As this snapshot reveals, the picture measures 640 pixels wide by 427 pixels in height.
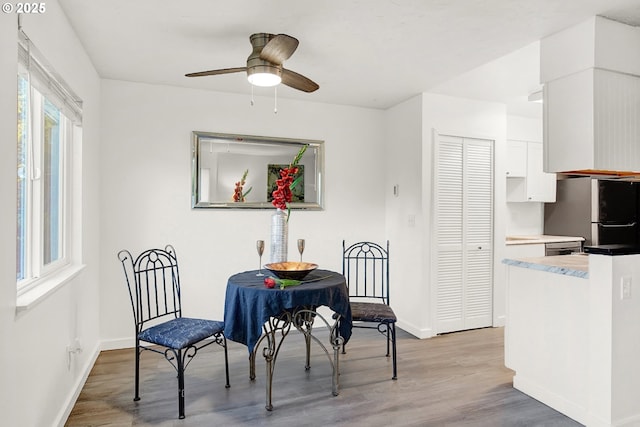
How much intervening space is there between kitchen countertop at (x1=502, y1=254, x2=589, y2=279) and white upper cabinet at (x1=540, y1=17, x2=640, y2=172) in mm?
626

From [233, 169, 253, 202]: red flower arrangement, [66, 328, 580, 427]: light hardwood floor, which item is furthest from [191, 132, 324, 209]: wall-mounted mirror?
[66, 328, 580, 427]: light hardwood floor

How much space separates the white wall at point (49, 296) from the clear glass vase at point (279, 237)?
53.1 inches

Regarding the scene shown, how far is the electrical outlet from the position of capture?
2.24 metres

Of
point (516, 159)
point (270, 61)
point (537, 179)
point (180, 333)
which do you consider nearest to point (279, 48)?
point (270, 61)

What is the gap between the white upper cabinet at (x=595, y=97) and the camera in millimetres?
2443

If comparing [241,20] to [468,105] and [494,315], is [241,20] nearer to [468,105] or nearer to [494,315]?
[468,105]

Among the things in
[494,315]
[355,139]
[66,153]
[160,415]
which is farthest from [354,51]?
[494,315]

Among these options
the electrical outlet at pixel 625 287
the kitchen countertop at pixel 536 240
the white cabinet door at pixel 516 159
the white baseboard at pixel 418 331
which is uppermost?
the white cabinet door at pixel 516 159

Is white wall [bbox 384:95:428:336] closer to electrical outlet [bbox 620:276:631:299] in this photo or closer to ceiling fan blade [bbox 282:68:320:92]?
ceiling fan blade [bbox 282:68:320:92]

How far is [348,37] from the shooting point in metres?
2.75

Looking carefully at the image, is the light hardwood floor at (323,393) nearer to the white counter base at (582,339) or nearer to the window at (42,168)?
the white counter base at (582,339)

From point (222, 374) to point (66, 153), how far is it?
1.96 meters

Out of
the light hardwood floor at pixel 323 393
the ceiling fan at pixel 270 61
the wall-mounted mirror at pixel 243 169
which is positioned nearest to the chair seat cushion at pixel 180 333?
the light hardwood floor at pixel 323 393

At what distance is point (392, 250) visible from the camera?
14.9 feet
